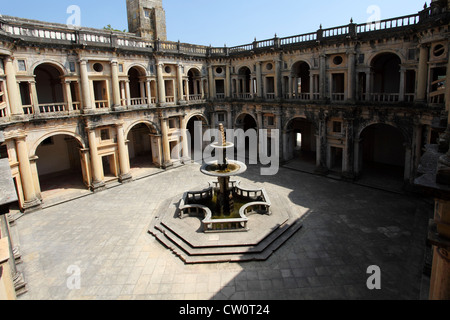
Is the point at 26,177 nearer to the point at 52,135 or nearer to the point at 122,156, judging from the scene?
the point at 52,135

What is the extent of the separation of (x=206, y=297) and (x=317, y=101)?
66.9ft

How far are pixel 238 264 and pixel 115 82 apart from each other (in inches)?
778

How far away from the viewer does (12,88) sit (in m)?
21.1

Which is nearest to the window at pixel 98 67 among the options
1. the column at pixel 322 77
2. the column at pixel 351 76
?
the column at pixel 322 77

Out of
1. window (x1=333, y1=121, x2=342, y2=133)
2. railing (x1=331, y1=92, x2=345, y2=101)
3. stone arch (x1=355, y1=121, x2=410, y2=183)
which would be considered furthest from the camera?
window (x1=333, y1=121, x2=342, y2=133)

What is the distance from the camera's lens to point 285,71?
30.1 m

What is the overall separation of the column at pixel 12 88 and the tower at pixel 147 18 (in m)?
21.2

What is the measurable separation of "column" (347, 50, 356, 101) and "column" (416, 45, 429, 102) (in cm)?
498

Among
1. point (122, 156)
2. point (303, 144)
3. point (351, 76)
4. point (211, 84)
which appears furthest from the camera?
point (303, 144)

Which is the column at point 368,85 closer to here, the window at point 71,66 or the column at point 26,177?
the window at point 71,66

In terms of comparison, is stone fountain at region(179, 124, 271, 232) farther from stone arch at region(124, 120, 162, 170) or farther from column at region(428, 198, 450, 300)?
stone arch at region(124, 120, 162, 170)

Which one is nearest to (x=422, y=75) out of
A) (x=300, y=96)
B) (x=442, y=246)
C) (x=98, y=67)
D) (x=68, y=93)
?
(x=300, y=96)

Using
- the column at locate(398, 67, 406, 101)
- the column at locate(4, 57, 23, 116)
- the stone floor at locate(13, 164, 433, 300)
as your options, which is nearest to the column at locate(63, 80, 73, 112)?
the column at locate(4, 57, 23, 116)

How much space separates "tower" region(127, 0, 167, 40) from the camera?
128 ft
